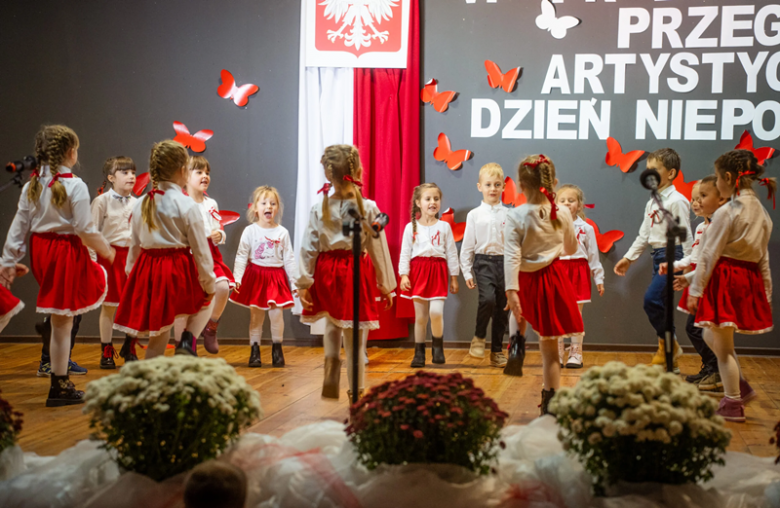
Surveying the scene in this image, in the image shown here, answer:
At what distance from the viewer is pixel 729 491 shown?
2.12m

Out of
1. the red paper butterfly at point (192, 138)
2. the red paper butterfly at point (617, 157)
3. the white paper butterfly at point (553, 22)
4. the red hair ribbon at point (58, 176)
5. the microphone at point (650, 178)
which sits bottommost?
the microphone at point (650, 178)

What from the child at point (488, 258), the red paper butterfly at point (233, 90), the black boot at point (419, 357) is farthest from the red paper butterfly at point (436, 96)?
the black boot at point (419, 357)

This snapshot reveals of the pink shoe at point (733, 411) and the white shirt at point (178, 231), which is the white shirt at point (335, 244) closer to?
the white shirt at point (178, 231)

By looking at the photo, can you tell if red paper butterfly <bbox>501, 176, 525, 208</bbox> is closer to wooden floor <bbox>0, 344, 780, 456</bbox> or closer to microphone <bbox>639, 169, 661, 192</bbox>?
wooden floor <bbox>0, 344, 780, 456</bbox>

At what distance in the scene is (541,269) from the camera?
323cm

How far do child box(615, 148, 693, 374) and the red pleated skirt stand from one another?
3333mm

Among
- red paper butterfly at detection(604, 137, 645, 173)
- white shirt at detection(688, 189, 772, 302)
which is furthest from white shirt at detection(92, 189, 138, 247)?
red paper butterfly at detection(604, 137, 645, 173)

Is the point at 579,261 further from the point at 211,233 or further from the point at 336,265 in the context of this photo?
the point at 211,233

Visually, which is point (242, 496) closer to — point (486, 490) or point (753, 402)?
point (486, 490)

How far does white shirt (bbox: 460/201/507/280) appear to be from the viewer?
5.16 metres

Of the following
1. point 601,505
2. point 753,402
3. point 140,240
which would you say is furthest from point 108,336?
point 753,402

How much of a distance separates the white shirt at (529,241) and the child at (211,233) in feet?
6.76

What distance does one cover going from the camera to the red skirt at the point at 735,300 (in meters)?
3.31

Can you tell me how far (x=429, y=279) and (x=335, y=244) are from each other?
2000mm
